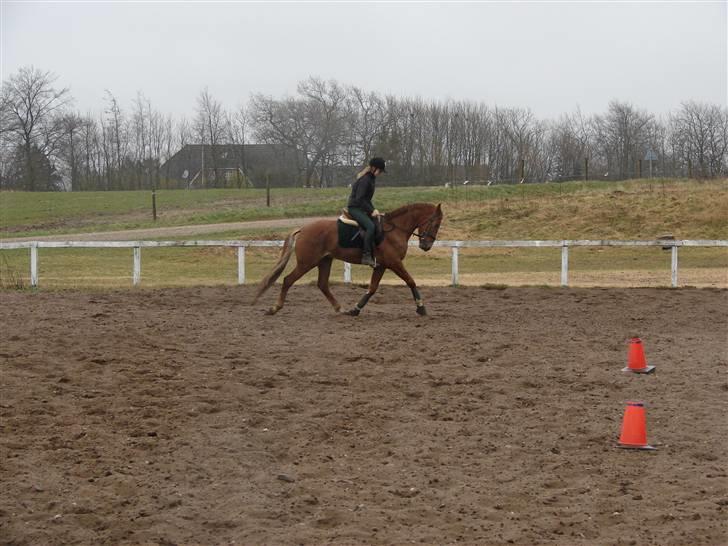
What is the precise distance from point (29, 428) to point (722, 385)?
7295mm

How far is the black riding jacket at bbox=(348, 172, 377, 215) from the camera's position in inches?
617

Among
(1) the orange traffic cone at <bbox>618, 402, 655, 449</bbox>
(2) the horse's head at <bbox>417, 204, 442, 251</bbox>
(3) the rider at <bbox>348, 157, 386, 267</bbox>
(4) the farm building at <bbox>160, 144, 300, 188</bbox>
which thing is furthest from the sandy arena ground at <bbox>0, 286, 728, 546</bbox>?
(4) the farm building at <bbox>160, 144, 300, 188</bbox>

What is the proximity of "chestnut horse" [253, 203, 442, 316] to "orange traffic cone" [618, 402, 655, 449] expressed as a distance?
8.19 metres

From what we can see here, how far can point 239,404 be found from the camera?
9312 mm

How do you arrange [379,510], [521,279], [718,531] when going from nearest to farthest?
[718,531] < [379,510] < [521,279]

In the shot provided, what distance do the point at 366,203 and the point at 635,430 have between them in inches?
348

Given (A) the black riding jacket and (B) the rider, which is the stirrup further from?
(A) the black riding jacket

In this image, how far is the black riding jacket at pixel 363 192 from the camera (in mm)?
15664

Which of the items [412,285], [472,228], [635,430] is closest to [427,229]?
[412,285]

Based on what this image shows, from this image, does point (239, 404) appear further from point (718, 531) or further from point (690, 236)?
point (690, 236)

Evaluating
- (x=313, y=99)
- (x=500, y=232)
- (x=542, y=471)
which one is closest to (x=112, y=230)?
(x=500, y=232)

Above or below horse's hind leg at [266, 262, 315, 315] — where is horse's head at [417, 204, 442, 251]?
above

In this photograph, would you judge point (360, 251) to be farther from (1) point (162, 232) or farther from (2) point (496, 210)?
(2) point (496, 210)

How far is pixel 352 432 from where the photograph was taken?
835 centimetres
